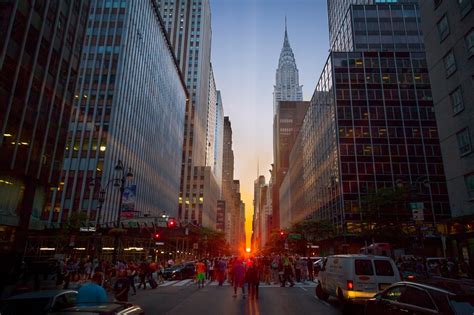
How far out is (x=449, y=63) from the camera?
2692cm

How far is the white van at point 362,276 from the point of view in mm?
11805

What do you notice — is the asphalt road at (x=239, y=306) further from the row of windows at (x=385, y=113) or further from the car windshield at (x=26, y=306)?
the row of windows at (x=385, y=113)

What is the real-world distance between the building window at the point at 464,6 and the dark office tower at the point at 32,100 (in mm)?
34976

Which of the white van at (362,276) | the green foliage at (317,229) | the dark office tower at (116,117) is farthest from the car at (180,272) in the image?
the green foliage at (317,229)

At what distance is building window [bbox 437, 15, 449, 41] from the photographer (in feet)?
90.0

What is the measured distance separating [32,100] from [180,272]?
20.5 metres

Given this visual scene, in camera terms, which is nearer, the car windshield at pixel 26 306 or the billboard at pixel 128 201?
the car windshield at pixel 26 306

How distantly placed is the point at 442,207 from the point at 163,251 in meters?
54.7

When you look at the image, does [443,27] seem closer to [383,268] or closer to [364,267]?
[383,268]

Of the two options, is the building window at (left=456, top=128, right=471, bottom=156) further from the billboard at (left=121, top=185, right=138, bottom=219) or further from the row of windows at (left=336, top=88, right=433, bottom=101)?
the row of windows at (left=336, top=88, right=433, bottom=101)

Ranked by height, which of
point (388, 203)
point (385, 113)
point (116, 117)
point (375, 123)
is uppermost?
point (385, 113)

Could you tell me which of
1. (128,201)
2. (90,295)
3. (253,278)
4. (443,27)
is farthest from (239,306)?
(443,27)

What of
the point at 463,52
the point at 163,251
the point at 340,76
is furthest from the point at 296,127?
the point at 463,52

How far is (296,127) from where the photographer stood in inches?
7589
